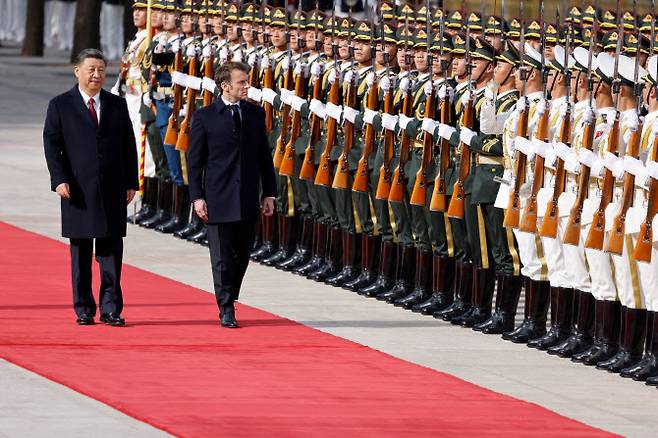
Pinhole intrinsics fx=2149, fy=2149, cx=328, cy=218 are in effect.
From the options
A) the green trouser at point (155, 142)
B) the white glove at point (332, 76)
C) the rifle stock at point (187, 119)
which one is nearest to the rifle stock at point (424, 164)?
the white glove at point (332, 76)

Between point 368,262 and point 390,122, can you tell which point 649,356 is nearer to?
point 390,122

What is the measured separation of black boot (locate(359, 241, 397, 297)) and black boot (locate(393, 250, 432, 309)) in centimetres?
41

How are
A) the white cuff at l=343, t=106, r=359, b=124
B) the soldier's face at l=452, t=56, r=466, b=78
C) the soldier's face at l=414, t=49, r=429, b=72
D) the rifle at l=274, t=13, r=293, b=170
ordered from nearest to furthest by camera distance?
the soldier's face at l=452, t=56, r=466, b=78 → the soldier's face at l=414, t=49, r=429, b=72 → the white cuff at l=343, t=106, r=359, b=124 → the rifle at l=274, t=13, r=293, b=170

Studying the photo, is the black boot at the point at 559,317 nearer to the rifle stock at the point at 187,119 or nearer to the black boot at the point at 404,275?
the black boot at the point at 404,275

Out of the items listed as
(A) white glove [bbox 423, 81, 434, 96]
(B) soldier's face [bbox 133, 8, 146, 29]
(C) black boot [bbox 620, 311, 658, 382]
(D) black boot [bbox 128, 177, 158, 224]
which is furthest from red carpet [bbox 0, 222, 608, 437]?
(B) soldier's face [bbox 133, 8, 146, 29]

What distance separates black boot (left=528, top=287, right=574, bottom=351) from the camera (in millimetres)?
11539

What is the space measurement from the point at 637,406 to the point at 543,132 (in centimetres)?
204

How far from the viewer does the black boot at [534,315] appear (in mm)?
11820

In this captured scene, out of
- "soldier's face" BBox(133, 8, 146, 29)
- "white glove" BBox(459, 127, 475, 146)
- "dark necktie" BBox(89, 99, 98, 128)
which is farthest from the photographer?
"soldier's face" BBox(133, 8, 146, 29)

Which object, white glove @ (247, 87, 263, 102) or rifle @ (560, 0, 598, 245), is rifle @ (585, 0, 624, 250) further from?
white glove @ (247, 87, 263, 102)

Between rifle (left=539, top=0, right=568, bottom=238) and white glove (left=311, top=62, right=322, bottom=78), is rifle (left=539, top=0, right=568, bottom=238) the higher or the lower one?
the lower one

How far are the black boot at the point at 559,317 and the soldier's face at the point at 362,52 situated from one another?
2942mm

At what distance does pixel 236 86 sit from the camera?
38.8 feet

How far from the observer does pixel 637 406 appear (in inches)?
392
